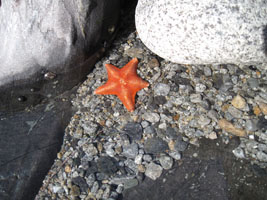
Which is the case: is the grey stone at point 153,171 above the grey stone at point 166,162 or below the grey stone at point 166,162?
below

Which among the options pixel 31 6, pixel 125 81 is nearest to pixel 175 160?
pixel 125 81

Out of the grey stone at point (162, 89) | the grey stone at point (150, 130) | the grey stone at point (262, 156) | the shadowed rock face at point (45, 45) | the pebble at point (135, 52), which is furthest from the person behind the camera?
the pebble at point (135, 52)

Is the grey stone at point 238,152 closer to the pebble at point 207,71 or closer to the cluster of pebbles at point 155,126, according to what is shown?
the cluster of pebbles at point 155,126

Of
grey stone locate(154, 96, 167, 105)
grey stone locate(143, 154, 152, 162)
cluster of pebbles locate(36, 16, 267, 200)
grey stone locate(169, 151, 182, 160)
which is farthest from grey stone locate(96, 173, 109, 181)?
grey stone locate(154, 96, 167, 105)

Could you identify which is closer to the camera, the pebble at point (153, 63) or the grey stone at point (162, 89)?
the grey stone at point (162, 89)

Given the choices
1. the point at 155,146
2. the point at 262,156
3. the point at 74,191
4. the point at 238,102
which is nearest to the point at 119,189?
the point at 74,191

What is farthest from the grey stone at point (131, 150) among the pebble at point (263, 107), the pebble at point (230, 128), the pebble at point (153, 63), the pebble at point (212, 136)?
the pebble at point (263, 107)

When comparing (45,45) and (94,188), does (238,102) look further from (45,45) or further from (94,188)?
(45,45)

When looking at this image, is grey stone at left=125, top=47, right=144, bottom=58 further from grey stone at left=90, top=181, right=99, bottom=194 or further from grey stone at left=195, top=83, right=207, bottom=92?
grey stone at left=90, top=181, right=99, bottom=194
